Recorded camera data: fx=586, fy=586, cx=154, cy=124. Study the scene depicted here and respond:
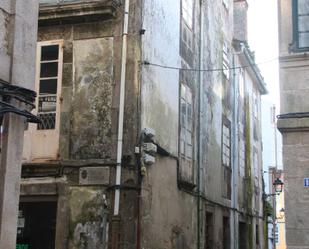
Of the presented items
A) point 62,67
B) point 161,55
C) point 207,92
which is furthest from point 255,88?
point 62,67

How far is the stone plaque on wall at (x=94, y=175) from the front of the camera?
1152 centimetres

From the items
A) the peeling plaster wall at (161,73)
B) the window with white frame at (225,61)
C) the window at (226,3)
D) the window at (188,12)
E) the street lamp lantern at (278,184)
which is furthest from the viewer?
the window at (226,3)

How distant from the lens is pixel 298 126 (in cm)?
983

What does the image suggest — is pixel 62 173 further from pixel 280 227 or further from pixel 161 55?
pixel 280 227

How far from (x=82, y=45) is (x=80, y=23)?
19.7 inches

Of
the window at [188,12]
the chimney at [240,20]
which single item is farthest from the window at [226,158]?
the window at [188,12]

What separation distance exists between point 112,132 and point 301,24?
4.20m

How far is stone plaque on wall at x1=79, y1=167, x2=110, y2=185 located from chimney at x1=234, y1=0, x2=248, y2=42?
13.2 meters

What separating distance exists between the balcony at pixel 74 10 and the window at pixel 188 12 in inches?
142

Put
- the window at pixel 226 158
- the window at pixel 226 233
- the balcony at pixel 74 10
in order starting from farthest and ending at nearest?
the window at pixel 226 158, the window at pixel 226 233, the balcony at pixel 74 10

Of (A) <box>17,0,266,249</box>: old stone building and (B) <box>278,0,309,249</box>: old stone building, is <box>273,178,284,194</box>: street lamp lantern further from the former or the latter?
(B) <box>278,0,309,249</box>: old stone building

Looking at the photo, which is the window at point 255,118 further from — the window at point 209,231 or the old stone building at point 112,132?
the old stone building at point 112,132

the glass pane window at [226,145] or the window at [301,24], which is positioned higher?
the window at [301,24]

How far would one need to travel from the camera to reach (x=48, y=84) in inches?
498
